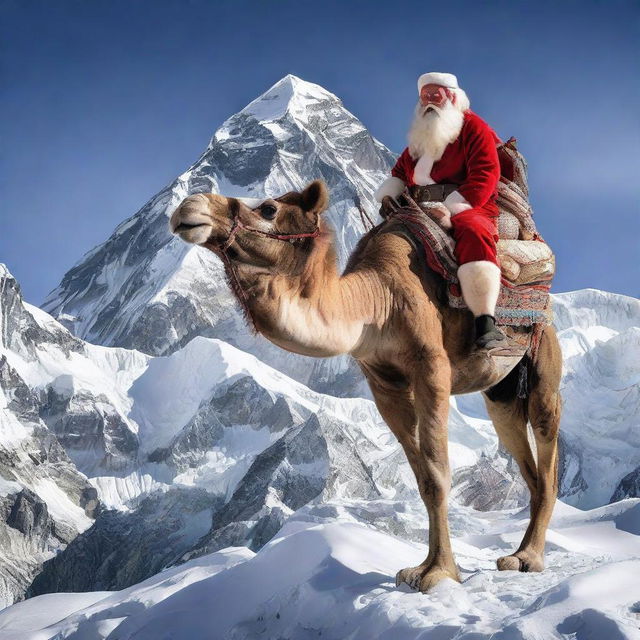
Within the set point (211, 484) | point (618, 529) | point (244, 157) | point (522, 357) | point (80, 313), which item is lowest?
point (211, 484)

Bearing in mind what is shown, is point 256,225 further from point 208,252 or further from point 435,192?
point 208,252

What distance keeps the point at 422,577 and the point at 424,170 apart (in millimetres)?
2925

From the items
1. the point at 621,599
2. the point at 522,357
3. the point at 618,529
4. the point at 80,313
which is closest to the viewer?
the point at 621,599

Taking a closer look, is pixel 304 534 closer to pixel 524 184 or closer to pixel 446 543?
pixel 446 543

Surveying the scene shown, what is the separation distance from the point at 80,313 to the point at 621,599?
155853 mm

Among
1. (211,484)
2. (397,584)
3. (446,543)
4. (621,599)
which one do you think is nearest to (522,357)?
(446,543)

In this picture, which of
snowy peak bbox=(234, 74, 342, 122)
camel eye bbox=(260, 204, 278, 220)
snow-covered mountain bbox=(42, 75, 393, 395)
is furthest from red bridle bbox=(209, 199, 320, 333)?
snowy peak bbox=(234, 74, 342, 122)

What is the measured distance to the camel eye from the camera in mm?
4684

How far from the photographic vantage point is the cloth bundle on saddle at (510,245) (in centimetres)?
561

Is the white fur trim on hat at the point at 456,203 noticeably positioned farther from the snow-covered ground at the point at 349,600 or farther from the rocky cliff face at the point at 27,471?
the rocky cliff face at the point at 27,471

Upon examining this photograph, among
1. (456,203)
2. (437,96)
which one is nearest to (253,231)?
(456,203)

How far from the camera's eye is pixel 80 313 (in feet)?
502

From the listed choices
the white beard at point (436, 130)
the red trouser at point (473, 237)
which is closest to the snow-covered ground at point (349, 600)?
the red trouser at point (473, 237)

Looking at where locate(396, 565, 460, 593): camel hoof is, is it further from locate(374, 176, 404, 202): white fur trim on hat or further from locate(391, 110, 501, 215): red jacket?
locate(374, 176, 404, 202): white fur trim on hat
